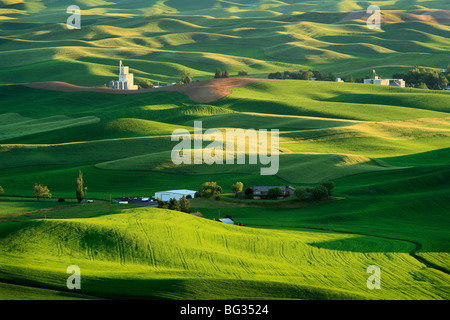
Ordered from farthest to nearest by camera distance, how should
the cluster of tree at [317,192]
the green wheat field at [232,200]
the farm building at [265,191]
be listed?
the farm building at [265,191] < the cluster of tree at [317,192] < the green wheat field at [232,200]

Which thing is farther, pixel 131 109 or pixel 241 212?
pixel 131 109

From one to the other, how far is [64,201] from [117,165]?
57.2 feet

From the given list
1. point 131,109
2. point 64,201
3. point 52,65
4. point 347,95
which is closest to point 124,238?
point 64,201

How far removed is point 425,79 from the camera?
16638cm

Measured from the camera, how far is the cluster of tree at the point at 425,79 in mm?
164875

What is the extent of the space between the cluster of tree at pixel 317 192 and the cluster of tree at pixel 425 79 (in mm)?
96733

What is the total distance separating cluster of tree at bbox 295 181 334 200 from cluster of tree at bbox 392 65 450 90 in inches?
3808

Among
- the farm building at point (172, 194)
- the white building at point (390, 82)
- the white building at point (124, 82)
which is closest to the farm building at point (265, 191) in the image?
the farm building at point (172, 194)

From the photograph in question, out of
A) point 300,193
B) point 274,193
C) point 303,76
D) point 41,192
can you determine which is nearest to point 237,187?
point 274,193

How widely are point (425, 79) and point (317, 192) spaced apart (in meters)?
105

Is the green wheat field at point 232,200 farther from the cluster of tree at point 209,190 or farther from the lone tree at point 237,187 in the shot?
the lone tree at point 237,187

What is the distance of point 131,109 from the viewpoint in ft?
438
